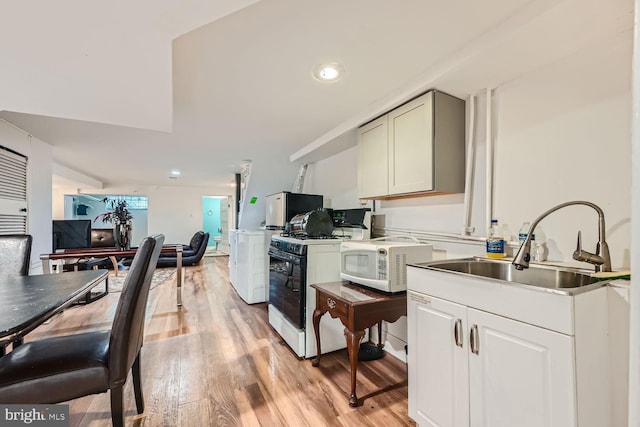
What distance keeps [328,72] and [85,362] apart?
2.04m

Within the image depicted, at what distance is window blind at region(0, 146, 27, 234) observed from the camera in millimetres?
2609

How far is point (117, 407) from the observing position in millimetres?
1259

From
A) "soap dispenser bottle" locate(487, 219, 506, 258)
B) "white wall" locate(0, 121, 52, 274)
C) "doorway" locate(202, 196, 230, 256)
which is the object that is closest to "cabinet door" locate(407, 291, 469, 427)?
"soap dispenser bottle" locate(487, 219, 506, 258)

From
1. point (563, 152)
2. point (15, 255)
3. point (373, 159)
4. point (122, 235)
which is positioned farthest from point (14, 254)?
point (563, 152)

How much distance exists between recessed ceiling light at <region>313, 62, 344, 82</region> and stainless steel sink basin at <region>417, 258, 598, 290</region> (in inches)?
51.7

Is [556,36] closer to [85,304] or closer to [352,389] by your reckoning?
[352,389]

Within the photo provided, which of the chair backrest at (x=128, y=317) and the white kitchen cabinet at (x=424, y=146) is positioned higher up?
the white kitchen cabinet at (x=424, y=146)

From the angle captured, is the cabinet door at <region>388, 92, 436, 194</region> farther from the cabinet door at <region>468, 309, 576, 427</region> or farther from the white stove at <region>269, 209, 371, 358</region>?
the cabinet door at <region>468, 309, 576, 427</region>

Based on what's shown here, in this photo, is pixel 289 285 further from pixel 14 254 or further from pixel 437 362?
pixel 14 254

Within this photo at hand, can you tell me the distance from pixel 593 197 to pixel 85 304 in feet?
17.2

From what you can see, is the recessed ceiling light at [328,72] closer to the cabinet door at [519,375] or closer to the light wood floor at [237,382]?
the cabinet door at [519,375]

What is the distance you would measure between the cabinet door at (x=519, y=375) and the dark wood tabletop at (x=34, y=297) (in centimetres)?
186

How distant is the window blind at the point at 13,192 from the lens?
8.56 feet
